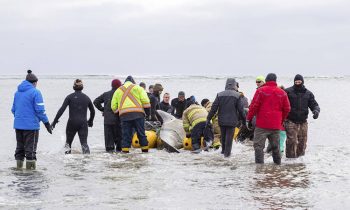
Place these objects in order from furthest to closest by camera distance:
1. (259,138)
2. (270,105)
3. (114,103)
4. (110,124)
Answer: (110,124) < (114,103) < (259,138) < (270,105)

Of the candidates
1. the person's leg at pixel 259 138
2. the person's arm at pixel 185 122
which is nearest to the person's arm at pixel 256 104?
the person's leg at pixel 259 138

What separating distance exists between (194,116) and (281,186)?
534 cm

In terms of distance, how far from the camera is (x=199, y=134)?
15.9 metres

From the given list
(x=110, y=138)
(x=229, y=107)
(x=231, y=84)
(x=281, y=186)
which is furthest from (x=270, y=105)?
(x=110, y=138)

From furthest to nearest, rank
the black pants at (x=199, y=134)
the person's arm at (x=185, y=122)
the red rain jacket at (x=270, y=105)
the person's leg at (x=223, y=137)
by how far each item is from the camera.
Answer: the person's arm at (x=185, y=122) < the black pants at (x=199, y=134) < the person's leg at (x=223, y=137) < the red rain jacket at (x=270, y=105)

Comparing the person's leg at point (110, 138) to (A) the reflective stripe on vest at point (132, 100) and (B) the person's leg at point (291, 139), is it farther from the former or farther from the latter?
(B) the person's leg at point (291, 139)

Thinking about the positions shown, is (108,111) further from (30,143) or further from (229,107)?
(30,143)

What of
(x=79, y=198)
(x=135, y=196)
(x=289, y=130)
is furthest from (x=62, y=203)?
(x=289, y=130)

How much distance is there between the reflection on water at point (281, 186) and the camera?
931 cm

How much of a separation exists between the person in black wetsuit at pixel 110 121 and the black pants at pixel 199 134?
1844mm

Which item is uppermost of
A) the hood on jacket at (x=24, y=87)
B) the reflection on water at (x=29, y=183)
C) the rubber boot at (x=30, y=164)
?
the hood on jacket at (x=24, y=87)

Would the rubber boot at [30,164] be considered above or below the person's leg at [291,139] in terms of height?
below

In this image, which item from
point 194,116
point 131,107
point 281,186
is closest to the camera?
point 281,186

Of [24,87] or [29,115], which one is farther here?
[24,87]
